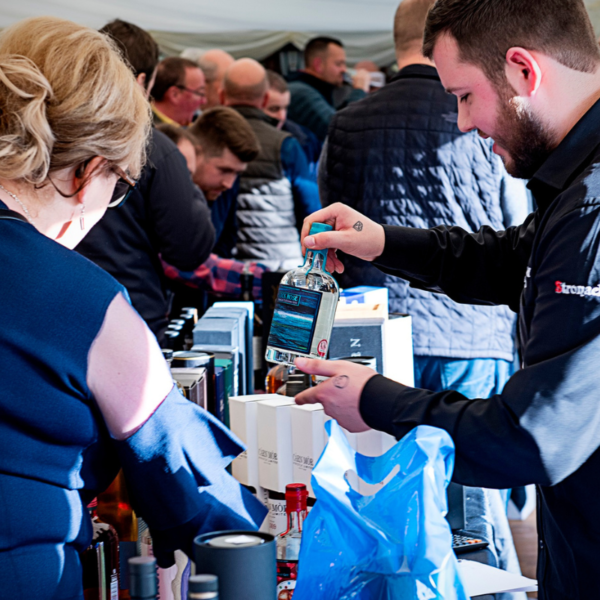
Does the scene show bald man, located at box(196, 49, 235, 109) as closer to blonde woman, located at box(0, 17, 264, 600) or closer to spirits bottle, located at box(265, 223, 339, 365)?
spirits bottle, located at box(265, 223, 339, 365)

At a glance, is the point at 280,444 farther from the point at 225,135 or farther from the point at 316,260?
the point at 225,135

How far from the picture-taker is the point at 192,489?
3.57ft

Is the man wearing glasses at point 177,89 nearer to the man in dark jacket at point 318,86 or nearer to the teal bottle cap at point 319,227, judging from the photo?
the man in dark jacket at point 318,86

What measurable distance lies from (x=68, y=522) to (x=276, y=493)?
0.46 metres

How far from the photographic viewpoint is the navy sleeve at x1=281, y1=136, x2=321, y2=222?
152 inches

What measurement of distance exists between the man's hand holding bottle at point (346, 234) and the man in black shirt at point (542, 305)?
340mm

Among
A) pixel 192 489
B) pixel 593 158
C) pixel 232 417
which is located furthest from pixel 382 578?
pixel 593 158

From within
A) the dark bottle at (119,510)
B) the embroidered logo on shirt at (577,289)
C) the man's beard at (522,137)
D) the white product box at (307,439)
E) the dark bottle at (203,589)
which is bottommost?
the dark bottle at (119,510)

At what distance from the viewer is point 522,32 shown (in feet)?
3.97

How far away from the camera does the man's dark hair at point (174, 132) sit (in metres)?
3.26

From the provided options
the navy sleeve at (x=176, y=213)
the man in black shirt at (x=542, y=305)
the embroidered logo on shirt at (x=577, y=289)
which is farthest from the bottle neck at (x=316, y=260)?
the navy sleeve at (x=176, y=213)

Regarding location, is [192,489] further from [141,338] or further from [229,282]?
[229,282]

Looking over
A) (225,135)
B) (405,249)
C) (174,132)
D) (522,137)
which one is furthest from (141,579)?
(225,135)

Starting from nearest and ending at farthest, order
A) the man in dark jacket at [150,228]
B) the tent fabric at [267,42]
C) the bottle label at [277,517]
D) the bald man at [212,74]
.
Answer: the bottle label at [277,517] → the man in dark jacket at [150,228] → the bald man at [212,74] → the tent fabric at [267,42]
